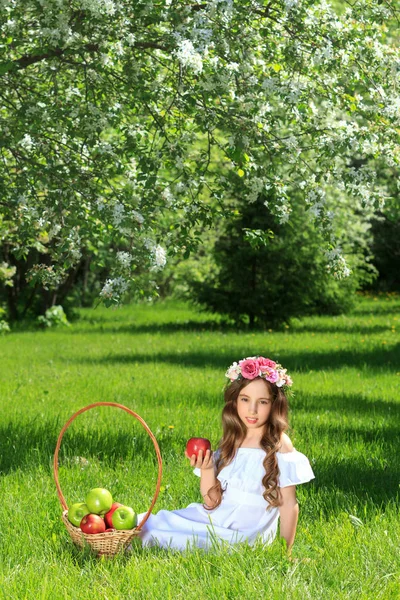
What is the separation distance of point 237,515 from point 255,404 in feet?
1.71

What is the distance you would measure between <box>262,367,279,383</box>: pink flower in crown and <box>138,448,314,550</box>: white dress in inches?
13.5

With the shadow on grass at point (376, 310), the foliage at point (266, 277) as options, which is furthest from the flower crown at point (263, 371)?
the shadow on grass at point (376, 310)

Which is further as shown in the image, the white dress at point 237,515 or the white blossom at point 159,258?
the white blossom at point 159,258

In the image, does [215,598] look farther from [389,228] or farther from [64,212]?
[389,228]

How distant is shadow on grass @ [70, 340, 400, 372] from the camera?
12356 mm

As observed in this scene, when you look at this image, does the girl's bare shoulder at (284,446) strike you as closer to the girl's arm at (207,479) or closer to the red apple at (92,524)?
the girl's arm at (207,479)

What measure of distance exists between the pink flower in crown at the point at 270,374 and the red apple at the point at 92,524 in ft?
3.28

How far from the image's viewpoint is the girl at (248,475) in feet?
14.4

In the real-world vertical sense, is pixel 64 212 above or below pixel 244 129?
below

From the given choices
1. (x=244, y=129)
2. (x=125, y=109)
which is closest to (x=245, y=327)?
(x=125, y=109)

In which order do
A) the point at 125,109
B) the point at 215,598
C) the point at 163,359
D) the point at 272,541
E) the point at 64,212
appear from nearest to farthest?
the point at 215,598, the point at 272,541, the point at 64,212, the point at 125,109, the point at 163,359

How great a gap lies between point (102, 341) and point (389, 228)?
49.6ft

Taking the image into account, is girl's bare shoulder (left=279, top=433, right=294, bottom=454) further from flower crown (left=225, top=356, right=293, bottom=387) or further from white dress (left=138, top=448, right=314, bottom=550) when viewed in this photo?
flower crown (left=225, top=356, right=293, bottom=387)

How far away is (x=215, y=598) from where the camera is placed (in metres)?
3.83
